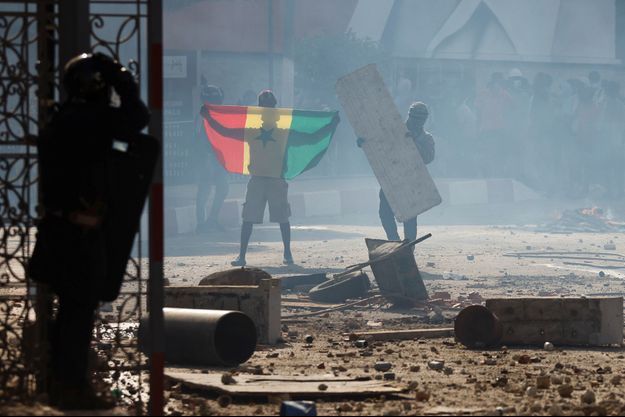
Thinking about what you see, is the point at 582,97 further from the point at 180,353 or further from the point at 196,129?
the point at 180,353

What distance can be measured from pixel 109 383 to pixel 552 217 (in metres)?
22.7

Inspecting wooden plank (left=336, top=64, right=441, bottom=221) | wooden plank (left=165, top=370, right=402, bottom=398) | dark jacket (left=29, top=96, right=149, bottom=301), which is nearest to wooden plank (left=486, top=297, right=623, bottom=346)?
wooden plank (left=165, top=370, right=402, bottom=398)

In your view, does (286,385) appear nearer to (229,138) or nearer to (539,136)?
(229,138)

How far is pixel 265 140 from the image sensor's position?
18953mm

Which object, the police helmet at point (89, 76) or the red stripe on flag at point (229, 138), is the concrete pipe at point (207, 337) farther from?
the red stripe on flag at point (229, 138)

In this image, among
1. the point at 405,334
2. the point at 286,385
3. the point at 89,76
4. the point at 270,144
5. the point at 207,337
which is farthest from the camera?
the point at 270,144

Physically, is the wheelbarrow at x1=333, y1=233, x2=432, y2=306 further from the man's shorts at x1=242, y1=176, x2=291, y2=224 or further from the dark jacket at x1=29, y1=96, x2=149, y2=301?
the dark jacket at x1=29, y1=96, x2=149, y2=301

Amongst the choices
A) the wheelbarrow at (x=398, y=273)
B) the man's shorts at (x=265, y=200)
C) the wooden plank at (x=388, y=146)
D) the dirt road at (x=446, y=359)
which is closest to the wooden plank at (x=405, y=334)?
the dirt road at (x=446, y=359)

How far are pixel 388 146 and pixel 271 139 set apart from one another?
6.95ft

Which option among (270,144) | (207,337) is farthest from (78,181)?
(270,144)

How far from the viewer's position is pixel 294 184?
99.5 feet

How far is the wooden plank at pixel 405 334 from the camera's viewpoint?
10617mm

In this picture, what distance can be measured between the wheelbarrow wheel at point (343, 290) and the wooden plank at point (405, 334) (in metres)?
2.86

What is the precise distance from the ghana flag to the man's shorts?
21 centimetres
